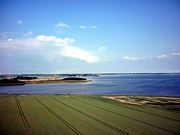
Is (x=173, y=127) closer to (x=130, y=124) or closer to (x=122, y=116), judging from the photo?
(x=130, y=124)

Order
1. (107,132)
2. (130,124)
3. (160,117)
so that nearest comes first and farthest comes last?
1. (107,132)
2. (130,124)
3. (160,117)

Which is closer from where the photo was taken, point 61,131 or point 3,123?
point 61,131

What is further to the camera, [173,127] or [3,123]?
[3,123]

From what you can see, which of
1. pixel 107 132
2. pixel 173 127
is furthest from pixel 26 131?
pixel 173 127

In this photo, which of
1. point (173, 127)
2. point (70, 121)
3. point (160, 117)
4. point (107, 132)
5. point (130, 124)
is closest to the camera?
point (107, 132)

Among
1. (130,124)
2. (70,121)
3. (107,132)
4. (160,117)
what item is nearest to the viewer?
(107,132)

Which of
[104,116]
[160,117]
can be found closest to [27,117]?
[104,116]

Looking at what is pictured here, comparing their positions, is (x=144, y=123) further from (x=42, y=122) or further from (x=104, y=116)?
(x=42, y=122)
